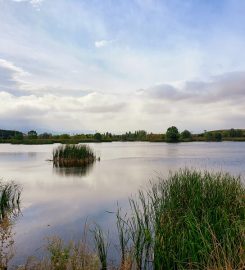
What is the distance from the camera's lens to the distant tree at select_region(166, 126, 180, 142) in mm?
100988

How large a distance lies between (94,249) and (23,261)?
1.49 metres

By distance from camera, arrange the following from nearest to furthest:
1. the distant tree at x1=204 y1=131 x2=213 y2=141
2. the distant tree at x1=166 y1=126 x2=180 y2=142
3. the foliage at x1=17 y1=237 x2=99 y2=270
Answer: the foliage at x1=17 y1=237 x2=99 y2=270, the distant tree at x1=166 y1=126 x2=180 y2=142, the distant tree at x1=204 y1=131 x2=213 y2=141

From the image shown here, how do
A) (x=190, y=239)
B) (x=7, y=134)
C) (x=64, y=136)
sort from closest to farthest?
(x=190, y=239)
(x=64, y=136)
(x=7, y=134)

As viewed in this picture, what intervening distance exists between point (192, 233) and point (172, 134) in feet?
316

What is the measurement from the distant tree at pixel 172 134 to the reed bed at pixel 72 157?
73126mm

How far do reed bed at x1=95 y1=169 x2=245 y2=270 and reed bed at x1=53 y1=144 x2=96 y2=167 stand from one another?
2021cm

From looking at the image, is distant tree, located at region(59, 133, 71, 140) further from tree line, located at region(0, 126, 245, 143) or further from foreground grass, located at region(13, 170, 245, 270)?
foreground grass, located at region(13, 170, 245, 270)

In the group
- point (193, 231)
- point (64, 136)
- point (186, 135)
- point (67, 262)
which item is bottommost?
point (67, 262)

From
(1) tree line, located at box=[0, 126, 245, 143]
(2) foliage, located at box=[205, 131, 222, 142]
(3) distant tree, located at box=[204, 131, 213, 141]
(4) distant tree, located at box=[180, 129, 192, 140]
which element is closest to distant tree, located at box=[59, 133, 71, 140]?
(1) tree line, located at box=[0, 126, 245, 143]

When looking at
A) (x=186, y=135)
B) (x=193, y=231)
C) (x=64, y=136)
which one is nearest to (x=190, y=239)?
(x=193, y=231)

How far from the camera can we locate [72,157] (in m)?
28.8

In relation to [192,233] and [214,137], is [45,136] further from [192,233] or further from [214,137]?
[192,233]

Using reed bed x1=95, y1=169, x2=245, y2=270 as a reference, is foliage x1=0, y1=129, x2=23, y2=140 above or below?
above

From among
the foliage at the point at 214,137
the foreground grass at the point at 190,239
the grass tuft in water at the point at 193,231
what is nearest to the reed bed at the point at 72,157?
the grass tuft in water at the point at 193,231
